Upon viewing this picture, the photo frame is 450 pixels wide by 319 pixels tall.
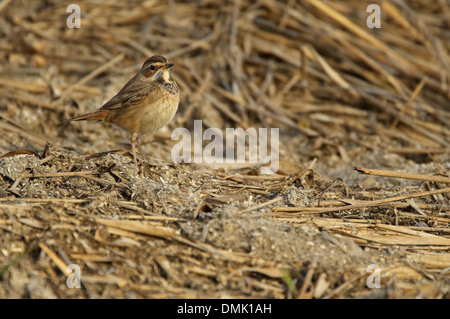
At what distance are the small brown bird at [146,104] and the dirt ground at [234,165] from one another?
0.40 m

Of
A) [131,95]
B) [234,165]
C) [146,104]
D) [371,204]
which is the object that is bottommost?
[371,204]

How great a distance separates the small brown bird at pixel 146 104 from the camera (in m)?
5.88

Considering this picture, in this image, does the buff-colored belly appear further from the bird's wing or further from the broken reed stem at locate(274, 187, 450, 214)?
the broken reed stem at locate(274, 187, 450, 214)

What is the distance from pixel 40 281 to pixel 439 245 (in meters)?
2.89

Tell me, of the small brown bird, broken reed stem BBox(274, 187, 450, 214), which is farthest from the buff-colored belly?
broken reed stem BBox(274, 187, 450, 214)

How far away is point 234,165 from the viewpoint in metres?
6.02

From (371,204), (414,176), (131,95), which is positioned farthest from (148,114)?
(414,176)

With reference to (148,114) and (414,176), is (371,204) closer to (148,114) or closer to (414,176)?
(414,176)

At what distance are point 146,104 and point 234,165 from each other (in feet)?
3.55

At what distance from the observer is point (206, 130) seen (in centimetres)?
755

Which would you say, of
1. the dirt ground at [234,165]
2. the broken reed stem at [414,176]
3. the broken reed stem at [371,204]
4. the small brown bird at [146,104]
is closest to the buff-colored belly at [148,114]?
the small brown bird at [146,104]

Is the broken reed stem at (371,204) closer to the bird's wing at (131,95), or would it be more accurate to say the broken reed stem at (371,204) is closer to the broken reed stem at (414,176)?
the broken reed stem at (414,176)

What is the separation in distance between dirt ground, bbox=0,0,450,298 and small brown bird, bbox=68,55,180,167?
0.40 meters

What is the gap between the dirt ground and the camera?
3828mm
